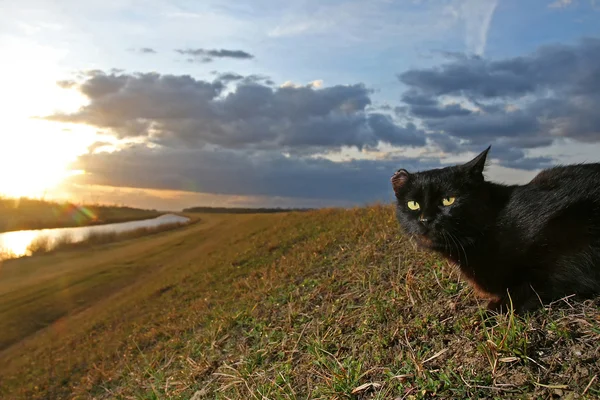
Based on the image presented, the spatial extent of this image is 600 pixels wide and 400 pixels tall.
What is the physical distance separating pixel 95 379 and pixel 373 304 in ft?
24.1

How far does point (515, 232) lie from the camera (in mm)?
→ 5297

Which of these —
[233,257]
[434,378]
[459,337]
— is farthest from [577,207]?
[233,257]

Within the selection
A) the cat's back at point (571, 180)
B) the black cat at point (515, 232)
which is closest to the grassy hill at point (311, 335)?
the black cat at point (515, 232)

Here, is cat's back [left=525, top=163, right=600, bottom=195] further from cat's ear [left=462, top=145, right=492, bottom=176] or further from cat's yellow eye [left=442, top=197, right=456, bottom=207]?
cat's yellow eye [left=442, top=197, right=456, bottom=207]

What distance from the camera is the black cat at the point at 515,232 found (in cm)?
519

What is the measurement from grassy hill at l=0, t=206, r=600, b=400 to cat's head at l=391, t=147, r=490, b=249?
3.29 feet

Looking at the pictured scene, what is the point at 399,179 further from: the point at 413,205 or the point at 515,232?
the point at 515,232

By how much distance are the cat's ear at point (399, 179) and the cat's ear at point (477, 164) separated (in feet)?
2.22

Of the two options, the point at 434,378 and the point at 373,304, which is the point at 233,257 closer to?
the point at 373,304

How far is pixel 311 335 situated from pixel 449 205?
9.19ft

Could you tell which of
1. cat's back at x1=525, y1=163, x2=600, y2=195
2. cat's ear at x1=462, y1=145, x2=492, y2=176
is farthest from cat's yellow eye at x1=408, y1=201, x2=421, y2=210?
cat's back at x1=525, y1=163, x2=600, y2=195

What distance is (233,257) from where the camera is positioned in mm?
16266

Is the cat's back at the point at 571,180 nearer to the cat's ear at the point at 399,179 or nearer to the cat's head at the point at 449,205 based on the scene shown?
the cat's head at the point at 449,205

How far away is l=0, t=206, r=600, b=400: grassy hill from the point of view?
475 cm
